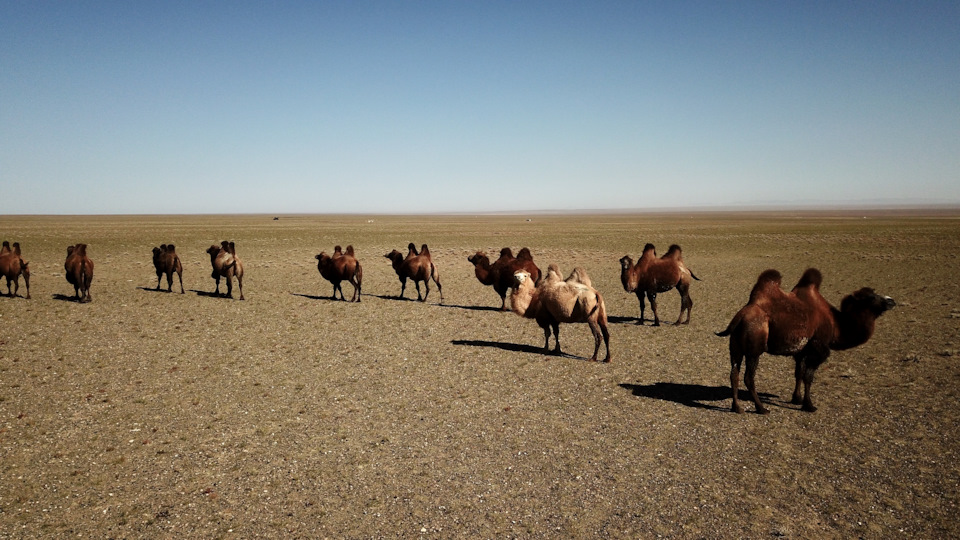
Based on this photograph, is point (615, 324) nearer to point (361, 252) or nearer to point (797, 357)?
point (797, 357)

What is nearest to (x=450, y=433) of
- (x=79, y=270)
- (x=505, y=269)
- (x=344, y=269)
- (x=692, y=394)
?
(x=692, y=394)

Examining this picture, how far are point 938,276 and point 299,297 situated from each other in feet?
93.8

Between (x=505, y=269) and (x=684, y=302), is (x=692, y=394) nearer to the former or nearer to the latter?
(x=684, y=302)

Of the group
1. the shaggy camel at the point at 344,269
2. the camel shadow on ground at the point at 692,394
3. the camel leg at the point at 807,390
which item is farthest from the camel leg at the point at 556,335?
the shaggy camel at the point at 344,269

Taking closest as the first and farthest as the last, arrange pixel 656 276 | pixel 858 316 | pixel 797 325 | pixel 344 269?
pixel 797 325, pixel 858 316, pixel 656 276, pixel 344 269

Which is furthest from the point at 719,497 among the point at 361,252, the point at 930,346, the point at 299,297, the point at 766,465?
the point at 361,252

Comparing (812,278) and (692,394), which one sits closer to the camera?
(812,278)

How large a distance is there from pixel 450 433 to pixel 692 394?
4.48 metres

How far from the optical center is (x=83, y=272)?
17359 millimetres

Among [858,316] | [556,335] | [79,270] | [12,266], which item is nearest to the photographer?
[858,316]

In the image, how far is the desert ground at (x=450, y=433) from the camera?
5609 millimetres

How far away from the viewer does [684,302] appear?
1487 cm

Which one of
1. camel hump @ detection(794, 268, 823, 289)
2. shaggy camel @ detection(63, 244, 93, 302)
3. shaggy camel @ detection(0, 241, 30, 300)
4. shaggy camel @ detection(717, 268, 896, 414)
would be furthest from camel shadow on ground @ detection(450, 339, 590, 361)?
shaggy camel @ detection(0, 241, 30, 300)

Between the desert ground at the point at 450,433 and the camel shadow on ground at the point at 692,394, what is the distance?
58 mm
